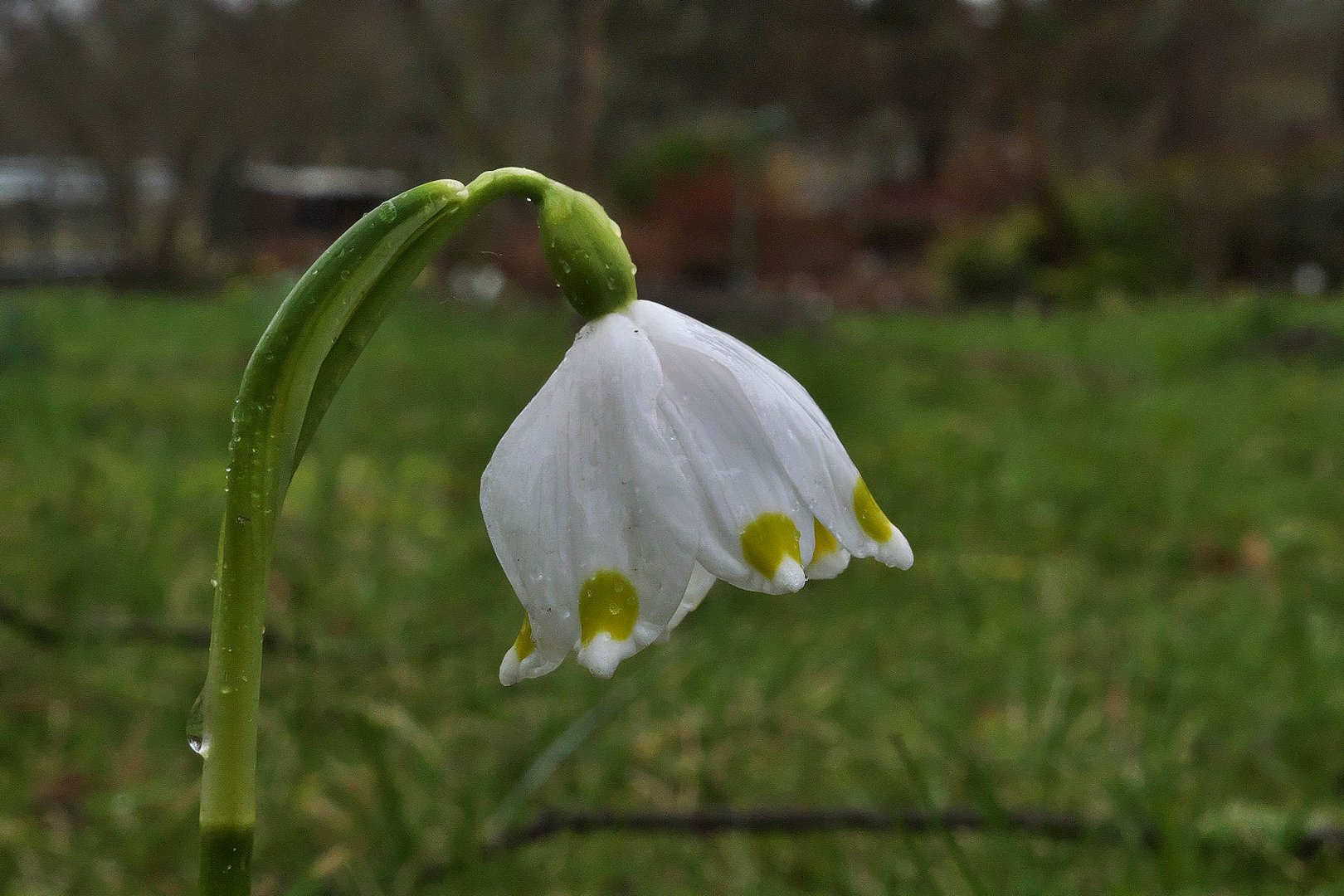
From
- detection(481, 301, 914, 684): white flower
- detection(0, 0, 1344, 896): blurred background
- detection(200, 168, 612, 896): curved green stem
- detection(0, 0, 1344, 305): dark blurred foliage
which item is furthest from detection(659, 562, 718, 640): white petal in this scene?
detection(0, 0, 1344, 305): dark blurred foliage

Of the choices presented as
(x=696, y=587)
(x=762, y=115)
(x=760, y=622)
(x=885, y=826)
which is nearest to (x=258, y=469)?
(x=696, y=587)

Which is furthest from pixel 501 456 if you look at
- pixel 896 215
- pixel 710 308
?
pixel 896 215

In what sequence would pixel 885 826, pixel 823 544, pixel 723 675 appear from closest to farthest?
pixel 823 544 < pixel 885 826 < pixel 723 675

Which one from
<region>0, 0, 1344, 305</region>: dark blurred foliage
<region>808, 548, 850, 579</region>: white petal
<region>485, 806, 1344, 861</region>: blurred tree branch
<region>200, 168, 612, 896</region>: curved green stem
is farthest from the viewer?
<region>0, 0, 1344, 305</region>: dark blurred foliage

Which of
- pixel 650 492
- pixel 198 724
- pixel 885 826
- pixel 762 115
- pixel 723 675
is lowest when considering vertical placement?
pixel 762 115

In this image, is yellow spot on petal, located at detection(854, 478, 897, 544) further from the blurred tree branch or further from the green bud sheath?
the blurred tree branch

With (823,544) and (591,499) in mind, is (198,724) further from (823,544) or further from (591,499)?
(823,544)
